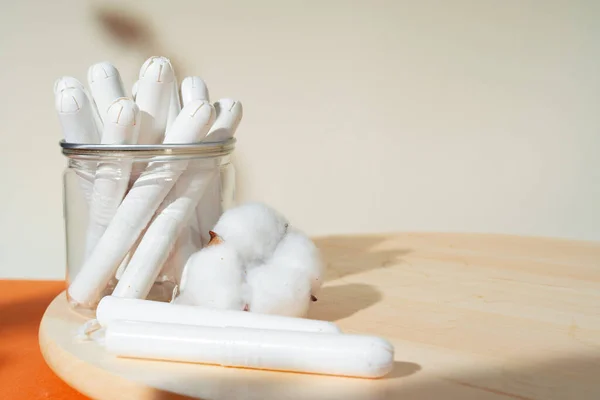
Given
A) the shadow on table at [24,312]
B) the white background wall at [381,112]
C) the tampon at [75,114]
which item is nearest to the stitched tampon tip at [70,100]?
the tampon at [75,114]

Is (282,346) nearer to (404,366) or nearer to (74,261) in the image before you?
(404,366)

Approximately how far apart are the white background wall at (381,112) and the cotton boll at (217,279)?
0.98 metres

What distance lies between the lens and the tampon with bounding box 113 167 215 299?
72 cm

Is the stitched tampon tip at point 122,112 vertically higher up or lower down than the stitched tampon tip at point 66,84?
lower down

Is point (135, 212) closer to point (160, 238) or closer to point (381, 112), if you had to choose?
point (160, 238)

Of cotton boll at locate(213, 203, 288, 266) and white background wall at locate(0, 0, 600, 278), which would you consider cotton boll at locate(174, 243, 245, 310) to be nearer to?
cotton boll at locate(213, 203, 288, 266)

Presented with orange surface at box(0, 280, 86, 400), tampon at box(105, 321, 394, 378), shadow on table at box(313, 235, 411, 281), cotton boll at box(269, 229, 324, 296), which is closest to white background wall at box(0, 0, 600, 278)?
orange surface at box(0, 280, 86, 400)

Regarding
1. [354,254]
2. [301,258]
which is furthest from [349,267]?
[301,258]

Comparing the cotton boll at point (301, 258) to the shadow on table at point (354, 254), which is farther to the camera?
the shadow on table at point (354, 254)

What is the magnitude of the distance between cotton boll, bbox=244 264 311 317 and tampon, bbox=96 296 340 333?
0.03m

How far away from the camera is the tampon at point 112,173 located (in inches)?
27.4

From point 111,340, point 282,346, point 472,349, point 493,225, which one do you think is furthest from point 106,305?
point 493,225

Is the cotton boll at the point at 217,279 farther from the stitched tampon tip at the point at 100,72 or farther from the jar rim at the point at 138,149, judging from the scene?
the stitched tampon tip at the point at 100,72

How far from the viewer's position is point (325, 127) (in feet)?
5.49
